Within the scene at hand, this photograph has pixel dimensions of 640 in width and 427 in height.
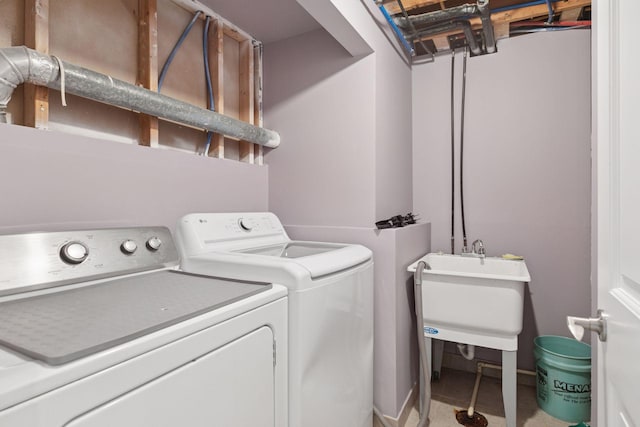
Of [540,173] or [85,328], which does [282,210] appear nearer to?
[85,328]

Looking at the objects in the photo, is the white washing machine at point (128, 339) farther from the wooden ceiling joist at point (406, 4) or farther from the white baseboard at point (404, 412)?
the wooden ceiling joist at point (406, 4)

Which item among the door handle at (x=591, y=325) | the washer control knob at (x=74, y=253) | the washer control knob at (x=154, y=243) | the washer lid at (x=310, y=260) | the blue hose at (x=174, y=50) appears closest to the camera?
the door handle at (x=591, y=325)

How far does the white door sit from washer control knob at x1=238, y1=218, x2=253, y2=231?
4.63 ft

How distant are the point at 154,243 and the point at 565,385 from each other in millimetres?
2288

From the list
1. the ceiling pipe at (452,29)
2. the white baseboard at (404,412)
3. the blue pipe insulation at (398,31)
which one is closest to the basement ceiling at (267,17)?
the blue pipe insulation at (398,31)

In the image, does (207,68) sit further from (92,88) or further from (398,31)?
(398,31)


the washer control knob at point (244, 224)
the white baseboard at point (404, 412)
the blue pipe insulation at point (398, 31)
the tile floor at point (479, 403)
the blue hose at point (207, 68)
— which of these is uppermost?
the blue pipe insulation at point (398, 31)

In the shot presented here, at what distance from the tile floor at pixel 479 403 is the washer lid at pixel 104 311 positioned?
1.61 metres

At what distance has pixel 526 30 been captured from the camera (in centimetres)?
234

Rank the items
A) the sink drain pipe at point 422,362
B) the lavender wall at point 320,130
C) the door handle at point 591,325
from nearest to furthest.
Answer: the door handle at point 591,325 < the sink drain pipe at point 422,362 < the lavender wall at point 320,130

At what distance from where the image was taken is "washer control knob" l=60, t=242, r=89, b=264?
1.04 meters

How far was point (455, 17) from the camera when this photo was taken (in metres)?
2.06

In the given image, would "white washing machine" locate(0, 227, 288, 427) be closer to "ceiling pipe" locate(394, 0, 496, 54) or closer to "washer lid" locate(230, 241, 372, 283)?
"washer lid" locate(230, 241, 372, 283)

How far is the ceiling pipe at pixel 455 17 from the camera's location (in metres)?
1.99
